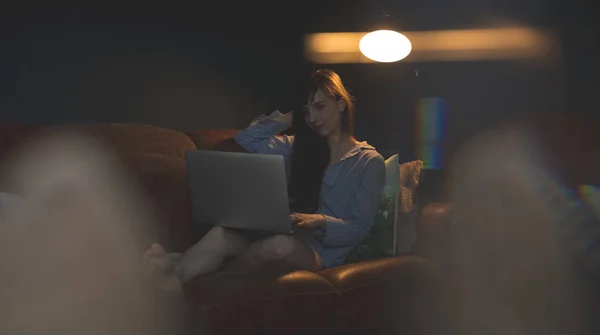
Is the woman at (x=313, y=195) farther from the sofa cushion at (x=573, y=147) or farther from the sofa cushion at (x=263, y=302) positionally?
the sofa cushion at (x=573, y=147)

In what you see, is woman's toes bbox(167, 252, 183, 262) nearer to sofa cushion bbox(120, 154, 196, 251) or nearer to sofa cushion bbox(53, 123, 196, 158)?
sofa cushion bbox(120, 154, 196, 251)

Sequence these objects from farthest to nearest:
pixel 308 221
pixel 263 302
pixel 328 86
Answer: pixel 328 86 → pixel 308 221 → pixel 263 302

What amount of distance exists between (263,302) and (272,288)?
53 millimetres

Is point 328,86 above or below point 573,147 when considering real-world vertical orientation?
above

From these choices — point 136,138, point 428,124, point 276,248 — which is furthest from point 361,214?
point 428,124

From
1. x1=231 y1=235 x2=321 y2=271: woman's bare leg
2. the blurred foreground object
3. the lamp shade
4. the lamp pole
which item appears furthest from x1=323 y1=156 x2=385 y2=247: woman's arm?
the lamp pole

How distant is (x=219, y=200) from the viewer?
2.22 m

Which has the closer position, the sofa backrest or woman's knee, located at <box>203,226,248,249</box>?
woman's knee, located at <box>203,226,248,249</box>

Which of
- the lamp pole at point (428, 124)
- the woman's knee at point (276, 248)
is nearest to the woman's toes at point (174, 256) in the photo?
the woman's knee at point (276, 248)

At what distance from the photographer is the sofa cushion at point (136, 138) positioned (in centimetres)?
261

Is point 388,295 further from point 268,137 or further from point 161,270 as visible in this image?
point 268,137

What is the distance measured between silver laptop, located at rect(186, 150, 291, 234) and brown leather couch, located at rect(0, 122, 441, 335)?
149 millimetres

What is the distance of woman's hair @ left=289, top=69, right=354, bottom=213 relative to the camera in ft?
8.67

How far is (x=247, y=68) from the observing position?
145 inches
